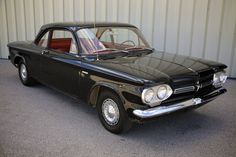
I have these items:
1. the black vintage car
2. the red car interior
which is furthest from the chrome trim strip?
the red car interior

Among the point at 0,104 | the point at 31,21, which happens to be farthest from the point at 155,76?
the point at 31,21

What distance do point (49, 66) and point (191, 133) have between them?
110 inches

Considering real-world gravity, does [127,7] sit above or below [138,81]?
above

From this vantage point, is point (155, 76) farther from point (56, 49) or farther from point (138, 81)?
point (56, 49)

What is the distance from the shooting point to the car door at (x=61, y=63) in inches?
177

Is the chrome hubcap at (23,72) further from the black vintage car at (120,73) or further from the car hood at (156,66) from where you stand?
the car hood at (156,66)

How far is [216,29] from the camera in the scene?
22.3 feet

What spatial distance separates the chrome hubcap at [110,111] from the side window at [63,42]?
1054 millimetres

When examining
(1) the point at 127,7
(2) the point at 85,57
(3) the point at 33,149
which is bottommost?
(3) the point at 33,149

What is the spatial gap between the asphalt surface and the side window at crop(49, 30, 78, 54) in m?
1.05

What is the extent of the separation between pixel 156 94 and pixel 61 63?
1.99 meters

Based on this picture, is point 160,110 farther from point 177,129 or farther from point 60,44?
point 60,44

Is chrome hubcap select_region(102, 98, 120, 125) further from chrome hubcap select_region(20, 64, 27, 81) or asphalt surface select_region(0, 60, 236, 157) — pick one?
chrome hubcap select_region(20, 64, 27, 81)

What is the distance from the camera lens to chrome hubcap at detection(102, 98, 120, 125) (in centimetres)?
387
